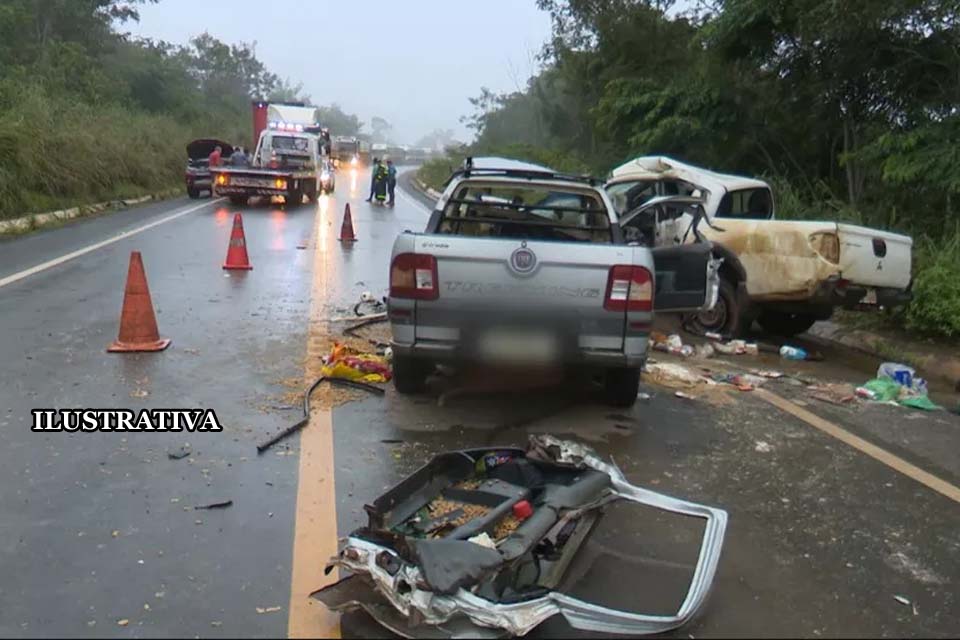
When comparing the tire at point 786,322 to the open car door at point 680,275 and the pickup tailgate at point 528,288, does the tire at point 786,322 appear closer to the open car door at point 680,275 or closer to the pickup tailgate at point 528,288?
the open car door at point 680,275

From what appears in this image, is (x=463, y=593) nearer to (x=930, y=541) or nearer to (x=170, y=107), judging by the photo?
(x=930, y=541)

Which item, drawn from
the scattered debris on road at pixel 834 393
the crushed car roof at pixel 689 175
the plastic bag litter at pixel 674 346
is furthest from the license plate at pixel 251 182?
the scattered debris on road at pixel 834 393

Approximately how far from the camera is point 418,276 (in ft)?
18.4

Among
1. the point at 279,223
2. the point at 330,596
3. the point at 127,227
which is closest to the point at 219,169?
the point at 279,223

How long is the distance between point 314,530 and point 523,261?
226cm

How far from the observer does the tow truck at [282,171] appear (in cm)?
2502

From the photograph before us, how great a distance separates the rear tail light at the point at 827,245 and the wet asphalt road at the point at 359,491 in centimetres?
108

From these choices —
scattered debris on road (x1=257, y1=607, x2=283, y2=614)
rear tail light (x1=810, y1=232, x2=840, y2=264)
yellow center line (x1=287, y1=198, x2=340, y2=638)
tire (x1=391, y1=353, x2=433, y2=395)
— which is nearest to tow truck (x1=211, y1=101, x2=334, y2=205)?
rear tail light (x1=810, y1=232, x2=840, y2=264)

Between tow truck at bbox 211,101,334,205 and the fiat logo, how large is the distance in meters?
20.9

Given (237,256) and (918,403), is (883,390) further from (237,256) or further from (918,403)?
(237,256)

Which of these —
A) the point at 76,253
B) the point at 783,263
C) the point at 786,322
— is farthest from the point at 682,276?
the point at 76,253

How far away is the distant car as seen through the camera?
92.7ft

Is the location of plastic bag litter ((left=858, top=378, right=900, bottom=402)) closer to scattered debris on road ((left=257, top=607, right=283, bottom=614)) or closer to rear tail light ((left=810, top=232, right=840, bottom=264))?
rear tail light ((left=810, top=232, right=840, bottom=264))

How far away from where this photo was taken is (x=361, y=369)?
680 cm
